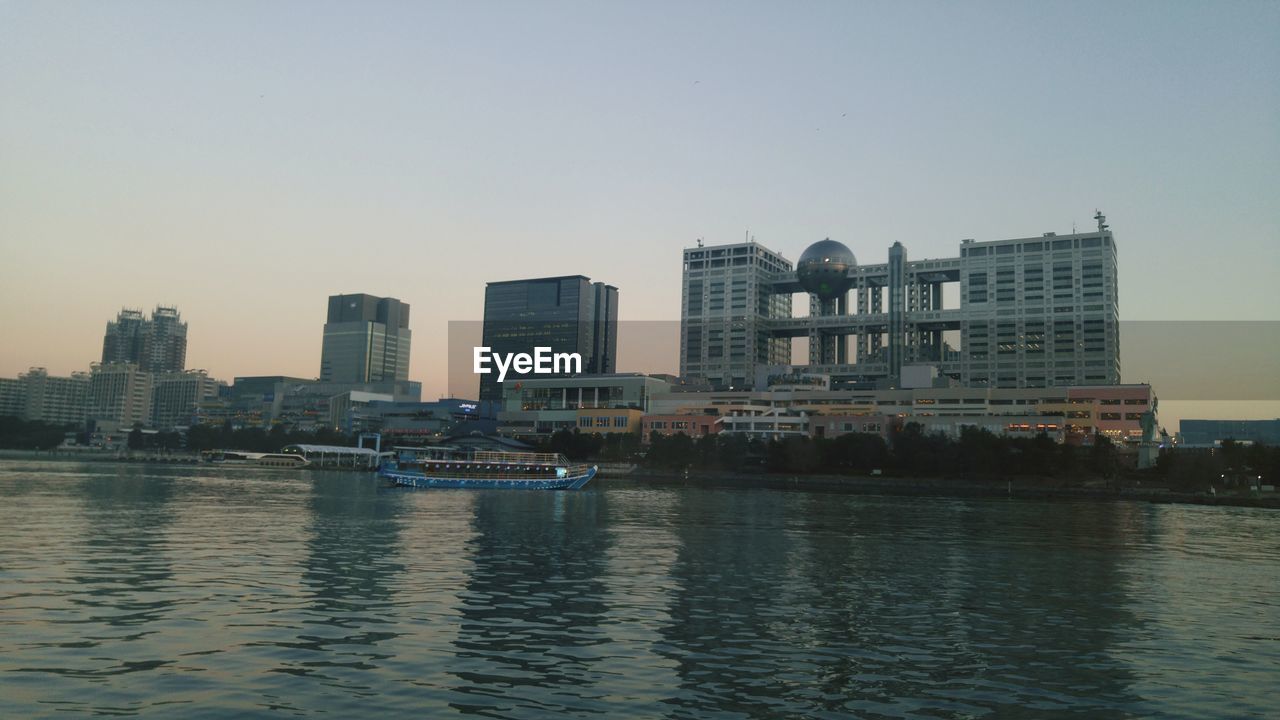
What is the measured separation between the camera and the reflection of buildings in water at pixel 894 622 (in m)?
21.0

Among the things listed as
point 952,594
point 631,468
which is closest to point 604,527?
point 952,594

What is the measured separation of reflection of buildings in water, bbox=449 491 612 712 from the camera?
67.9 feet

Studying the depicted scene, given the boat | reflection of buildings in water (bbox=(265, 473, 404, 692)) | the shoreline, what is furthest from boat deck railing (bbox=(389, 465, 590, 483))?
reflection of buildings in water (bbox=(265, 473, 404, 692))

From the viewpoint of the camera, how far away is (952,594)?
36.3 metres

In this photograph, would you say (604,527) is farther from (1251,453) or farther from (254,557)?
(1251,453)

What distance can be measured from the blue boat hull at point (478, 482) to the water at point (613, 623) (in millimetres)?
63668

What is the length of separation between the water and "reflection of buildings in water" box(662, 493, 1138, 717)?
13 centimetres

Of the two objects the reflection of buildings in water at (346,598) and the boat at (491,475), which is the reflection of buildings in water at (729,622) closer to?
the reflection of buildings in water at (346,598)

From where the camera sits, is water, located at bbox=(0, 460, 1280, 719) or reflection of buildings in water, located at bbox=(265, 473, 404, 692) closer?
water, located at bbox=(0, 460, 1280, 719)

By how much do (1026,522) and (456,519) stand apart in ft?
158

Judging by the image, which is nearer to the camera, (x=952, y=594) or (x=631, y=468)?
(x=952, y=594)

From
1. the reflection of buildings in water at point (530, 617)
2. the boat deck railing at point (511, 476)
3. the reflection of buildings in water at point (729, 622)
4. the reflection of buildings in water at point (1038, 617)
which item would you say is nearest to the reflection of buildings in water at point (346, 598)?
the reflection of buildings in water at point (530, 617)

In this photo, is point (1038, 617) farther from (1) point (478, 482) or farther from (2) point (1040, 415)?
(2) point (1040, 415)

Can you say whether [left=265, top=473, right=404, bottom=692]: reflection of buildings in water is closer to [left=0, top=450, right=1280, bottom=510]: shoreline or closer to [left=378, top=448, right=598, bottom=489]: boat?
[left=378, top=448, right=598, bottom=489]: boat
